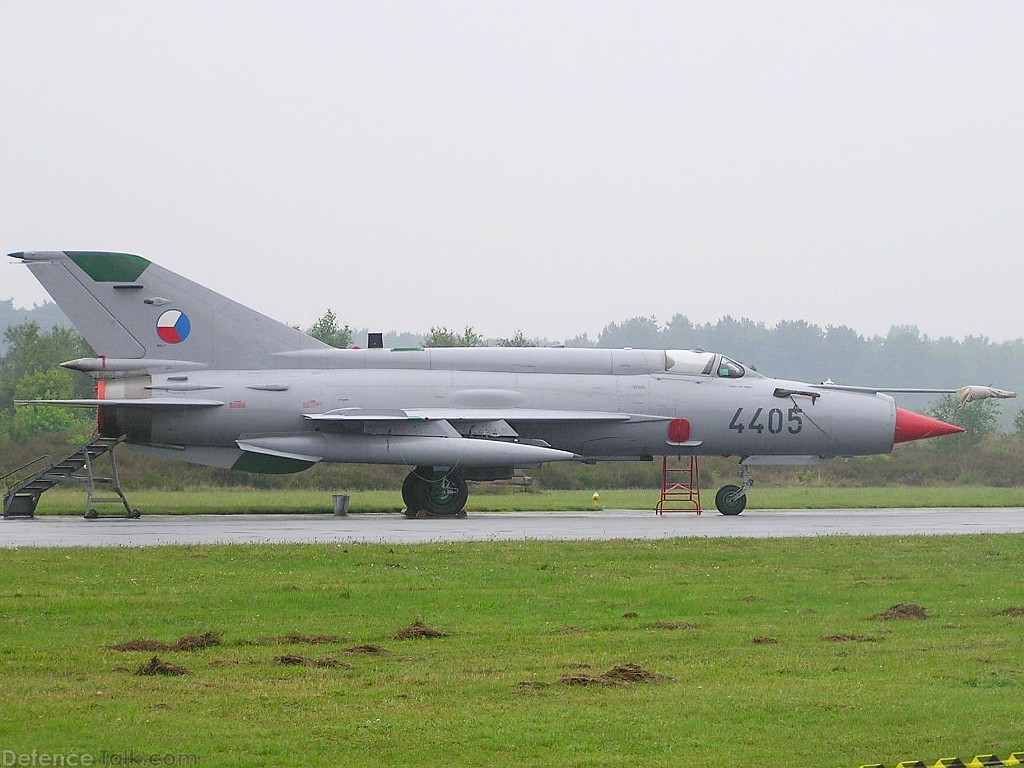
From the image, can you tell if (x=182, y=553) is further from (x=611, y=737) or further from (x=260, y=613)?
(x=611, y=737)

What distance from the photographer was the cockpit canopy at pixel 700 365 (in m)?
28.1

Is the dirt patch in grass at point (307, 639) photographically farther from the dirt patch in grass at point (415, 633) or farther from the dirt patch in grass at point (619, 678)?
the dirt patch in grass at point (619, 678)

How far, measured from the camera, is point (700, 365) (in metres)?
28.2

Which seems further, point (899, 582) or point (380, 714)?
point (899, 582)

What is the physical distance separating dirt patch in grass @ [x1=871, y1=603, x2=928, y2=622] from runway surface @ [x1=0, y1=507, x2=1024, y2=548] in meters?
7.77

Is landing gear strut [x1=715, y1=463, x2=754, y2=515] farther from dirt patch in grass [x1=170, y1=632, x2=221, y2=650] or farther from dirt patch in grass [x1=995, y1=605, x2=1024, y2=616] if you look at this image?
dirt patch in grass [x1=170, y1=632, x2=221, y2=650]

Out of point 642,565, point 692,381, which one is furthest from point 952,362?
point 642,565

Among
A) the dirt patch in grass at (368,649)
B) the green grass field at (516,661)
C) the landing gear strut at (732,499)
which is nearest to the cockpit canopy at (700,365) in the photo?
the landing gear strut at (732,499)

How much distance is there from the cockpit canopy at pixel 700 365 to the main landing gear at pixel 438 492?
16.7 ft

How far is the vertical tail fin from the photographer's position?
2573 cm

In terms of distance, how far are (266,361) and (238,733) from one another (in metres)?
19.9


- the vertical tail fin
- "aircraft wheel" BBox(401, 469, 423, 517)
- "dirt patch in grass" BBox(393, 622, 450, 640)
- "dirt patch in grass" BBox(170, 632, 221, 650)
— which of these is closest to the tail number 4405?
"aircraft wheel" BBox(401, 469, 423, 517)

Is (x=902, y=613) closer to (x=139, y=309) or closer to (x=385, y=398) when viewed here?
(x=385, y=398)

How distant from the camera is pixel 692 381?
2797 cm
